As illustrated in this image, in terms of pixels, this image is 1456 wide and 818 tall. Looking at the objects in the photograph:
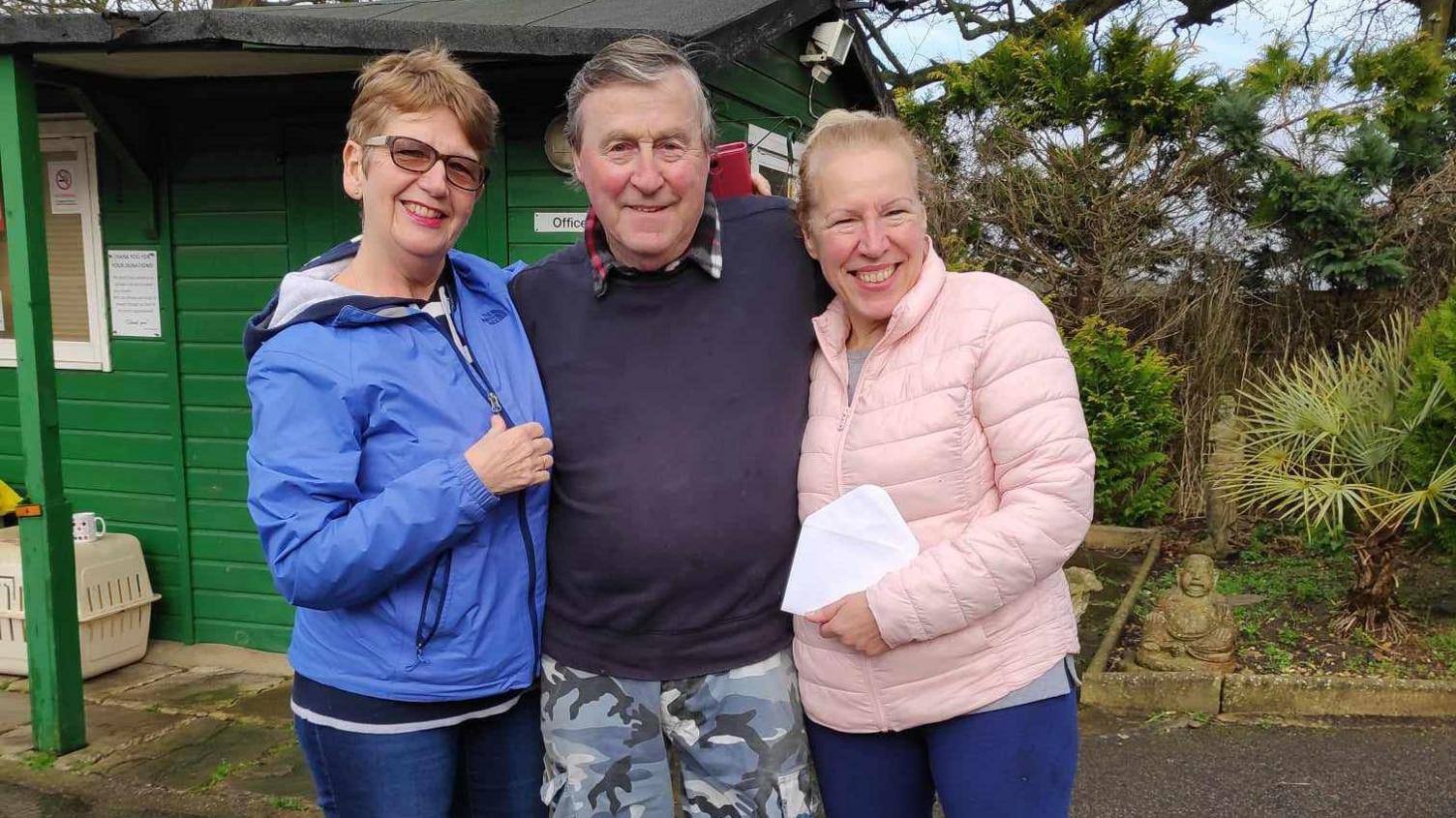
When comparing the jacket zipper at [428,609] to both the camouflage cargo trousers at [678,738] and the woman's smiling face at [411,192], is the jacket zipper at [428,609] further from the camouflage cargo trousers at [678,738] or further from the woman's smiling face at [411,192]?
the woman's smiling face at [411,192]

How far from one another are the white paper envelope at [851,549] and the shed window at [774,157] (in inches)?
129

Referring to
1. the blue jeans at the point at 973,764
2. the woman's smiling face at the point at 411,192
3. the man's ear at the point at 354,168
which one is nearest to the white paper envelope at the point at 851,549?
the blue jeans at the point at 973,764

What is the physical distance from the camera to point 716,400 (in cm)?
186

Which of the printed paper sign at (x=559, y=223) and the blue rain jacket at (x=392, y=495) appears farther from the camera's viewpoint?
the printed paper sign at (x=559, y=223)

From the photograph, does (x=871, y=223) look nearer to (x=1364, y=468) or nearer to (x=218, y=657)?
(x=1364, y=468)

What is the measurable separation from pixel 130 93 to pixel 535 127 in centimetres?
198

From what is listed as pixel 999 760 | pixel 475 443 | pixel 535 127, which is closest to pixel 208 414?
pixel 535 127

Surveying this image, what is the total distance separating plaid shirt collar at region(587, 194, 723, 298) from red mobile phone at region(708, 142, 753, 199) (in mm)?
278

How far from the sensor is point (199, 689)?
4.79m

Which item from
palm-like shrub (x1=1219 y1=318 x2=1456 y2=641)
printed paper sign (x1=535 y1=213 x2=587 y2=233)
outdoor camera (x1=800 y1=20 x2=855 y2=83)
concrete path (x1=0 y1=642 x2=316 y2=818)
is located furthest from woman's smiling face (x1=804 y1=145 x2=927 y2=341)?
outdoor camera (x1=800 y1=20 x2=855 y2=83)

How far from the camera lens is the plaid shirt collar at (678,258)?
6.35ft

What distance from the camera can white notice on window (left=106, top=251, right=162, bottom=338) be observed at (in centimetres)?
505

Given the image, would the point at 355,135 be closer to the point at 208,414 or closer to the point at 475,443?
the point at 475,443

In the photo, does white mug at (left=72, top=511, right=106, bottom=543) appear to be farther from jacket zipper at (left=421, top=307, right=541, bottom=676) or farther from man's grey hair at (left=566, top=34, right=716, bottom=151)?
man's grey hair at (left=566, top=34, right=716, bottom=151)
